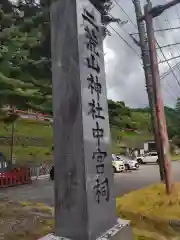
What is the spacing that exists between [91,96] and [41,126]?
24.1m

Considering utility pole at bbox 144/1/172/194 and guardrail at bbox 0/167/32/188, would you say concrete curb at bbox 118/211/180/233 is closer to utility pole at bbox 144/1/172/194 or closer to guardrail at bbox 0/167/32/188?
utility pole at bbox 144/1/172/194

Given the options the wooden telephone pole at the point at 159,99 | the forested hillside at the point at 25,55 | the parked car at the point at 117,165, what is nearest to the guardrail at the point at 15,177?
the forested hillside at the point at 25,55

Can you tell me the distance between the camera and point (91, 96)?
3.61 m

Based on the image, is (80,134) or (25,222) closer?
(80,134)

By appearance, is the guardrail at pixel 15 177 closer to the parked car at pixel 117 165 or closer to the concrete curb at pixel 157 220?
the parked car at pixel 117 165

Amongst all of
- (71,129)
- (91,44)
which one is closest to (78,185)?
(71,129)

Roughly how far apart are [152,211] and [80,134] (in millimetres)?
3681

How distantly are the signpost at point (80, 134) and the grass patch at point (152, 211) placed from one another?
75.5 inches

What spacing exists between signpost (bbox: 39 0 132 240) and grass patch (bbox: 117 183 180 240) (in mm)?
1917

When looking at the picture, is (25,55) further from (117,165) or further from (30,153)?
(30,153)

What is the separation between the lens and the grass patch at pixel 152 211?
5521 mm

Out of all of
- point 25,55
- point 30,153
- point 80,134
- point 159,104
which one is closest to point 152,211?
point 159,104

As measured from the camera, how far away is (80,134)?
10.8ft

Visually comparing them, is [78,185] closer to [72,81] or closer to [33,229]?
[72,81]
